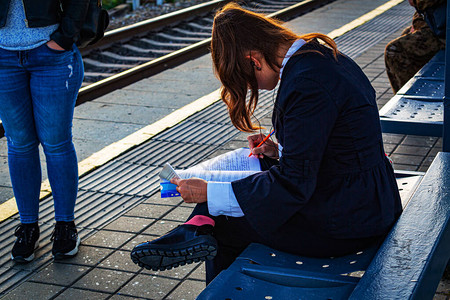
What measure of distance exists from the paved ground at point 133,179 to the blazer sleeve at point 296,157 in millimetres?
989

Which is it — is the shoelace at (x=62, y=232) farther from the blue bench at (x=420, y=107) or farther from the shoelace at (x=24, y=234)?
the blue bench at (x=420, y=107)

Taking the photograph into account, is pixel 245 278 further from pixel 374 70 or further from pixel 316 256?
pixel 374 70

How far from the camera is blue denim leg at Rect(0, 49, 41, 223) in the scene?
3.32 meters

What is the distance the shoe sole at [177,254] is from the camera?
2332 mm

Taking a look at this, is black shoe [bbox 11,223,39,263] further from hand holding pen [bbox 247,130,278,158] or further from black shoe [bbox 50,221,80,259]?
hand holding pen [bbox 247,130,278,158]

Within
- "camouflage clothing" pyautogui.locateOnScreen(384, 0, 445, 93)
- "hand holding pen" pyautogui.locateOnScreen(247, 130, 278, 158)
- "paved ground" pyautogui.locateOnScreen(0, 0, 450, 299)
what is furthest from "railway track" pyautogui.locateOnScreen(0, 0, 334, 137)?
"hand holding pen" pyautogui.locateOnScreen(247, 130, 278, 158)


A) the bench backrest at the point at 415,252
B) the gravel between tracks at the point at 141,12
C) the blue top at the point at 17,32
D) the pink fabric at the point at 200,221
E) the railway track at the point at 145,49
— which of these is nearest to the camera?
the bench backrest at the point at 415,252

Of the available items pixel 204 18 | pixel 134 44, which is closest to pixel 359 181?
pixel 134 44

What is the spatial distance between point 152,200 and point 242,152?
1.57 metres

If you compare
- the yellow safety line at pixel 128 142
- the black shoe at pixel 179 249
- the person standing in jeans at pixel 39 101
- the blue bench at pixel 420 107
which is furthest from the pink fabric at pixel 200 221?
the yellow safety line at pixel 128 142

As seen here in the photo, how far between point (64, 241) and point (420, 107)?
7.24 ft

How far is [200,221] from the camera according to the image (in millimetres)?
2465

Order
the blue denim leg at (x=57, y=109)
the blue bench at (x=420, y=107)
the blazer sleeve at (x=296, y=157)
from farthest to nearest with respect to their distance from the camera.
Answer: the blue bench at (x=420, y=107)
the blue denim leg at (x=57, y=109)
the blazer sleeve at (x=296, y=157)

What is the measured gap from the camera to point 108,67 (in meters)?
8.20
